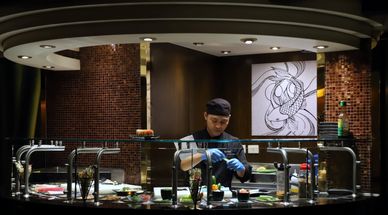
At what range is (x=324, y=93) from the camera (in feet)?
19.4

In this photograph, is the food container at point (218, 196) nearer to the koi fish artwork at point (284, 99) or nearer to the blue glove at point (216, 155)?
the blue glove at point (216, 155)

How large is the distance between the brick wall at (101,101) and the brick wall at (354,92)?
253 cm

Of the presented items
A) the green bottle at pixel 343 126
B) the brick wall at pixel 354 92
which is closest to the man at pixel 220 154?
the green bottle at pixel 343 126

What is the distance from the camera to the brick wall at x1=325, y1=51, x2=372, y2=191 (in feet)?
18.4

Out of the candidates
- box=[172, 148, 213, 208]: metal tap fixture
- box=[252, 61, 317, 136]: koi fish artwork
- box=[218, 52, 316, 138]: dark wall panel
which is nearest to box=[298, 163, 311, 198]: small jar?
box=[172, 148, 213, 208]: metal tap fixture

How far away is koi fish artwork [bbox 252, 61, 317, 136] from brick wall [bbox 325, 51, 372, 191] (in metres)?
1.81

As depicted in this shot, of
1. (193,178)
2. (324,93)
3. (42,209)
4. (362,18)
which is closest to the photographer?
(193,178)

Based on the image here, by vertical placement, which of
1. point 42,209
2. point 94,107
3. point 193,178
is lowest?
point 42,209


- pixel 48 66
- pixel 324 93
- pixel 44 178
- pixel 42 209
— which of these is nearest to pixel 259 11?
pixel 324 93

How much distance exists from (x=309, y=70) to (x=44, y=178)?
4.03 meters

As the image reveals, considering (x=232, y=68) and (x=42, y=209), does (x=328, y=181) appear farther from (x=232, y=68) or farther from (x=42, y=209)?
(x=232, y=68)

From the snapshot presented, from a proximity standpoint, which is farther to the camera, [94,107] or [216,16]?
[94,107]

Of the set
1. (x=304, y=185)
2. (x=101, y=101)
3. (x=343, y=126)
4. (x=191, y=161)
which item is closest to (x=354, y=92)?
(x=343, y=126)

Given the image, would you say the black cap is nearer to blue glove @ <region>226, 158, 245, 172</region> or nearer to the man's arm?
blue glove @ <region>226, 158, 245, 172</region>
